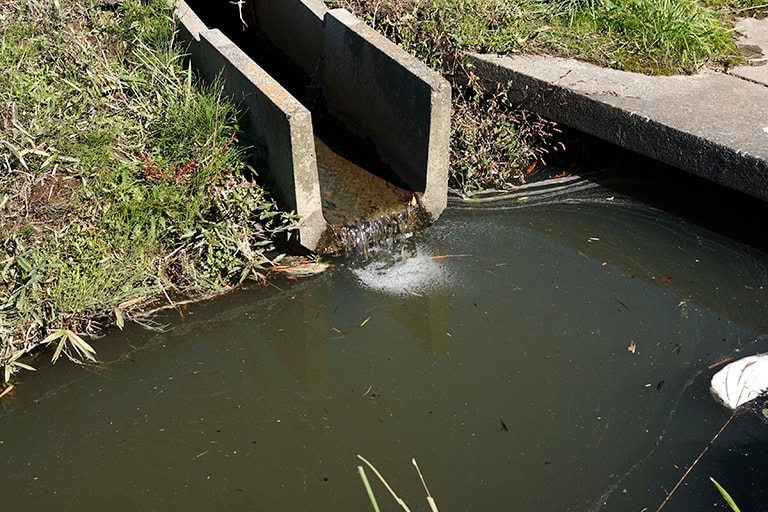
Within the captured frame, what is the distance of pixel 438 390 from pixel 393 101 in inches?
73.0

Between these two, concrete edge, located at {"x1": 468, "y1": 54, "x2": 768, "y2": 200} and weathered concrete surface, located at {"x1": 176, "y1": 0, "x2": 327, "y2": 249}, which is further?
concrete edge, located at {"x1": 468, "y1": 54, "x2": 768, "y2": 200}

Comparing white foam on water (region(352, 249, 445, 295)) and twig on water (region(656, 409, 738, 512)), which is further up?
white foam on water (region(352, 249, 445, 295))

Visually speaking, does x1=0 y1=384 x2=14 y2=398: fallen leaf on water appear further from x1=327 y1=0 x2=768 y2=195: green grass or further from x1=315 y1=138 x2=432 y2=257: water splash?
x1=327 y1=0 x2=768 y2=195: green grass

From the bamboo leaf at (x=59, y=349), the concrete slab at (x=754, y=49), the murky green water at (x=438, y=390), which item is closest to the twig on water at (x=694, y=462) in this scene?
the murky green water at (x=438, y=390)

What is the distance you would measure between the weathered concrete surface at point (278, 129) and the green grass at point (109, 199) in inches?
4.4

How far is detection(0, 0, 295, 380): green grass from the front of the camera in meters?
4.07

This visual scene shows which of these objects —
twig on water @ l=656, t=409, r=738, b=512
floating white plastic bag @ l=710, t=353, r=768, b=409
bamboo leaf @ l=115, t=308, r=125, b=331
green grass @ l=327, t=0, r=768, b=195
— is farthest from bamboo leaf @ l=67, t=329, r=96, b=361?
floating white plastic bag @ l=710, t=353, r=768, b=409

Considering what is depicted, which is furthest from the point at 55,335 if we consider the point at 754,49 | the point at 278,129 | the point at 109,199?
the point at 754,49

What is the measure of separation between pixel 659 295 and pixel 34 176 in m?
3.51

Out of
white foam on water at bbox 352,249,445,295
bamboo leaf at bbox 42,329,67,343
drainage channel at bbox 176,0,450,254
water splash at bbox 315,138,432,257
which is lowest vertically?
bamboo leaf at bbox 42,329,67,343

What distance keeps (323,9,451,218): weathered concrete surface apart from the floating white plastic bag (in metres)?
1.86

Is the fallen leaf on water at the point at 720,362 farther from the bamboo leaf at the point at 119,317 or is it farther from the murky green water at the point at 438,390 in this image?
the bamboo leaf at the point at 119,317

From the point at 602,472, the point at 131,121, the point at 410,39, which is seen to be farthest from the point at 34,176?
the point at 602,472

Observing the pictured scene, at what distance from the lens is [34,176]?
438 cm
